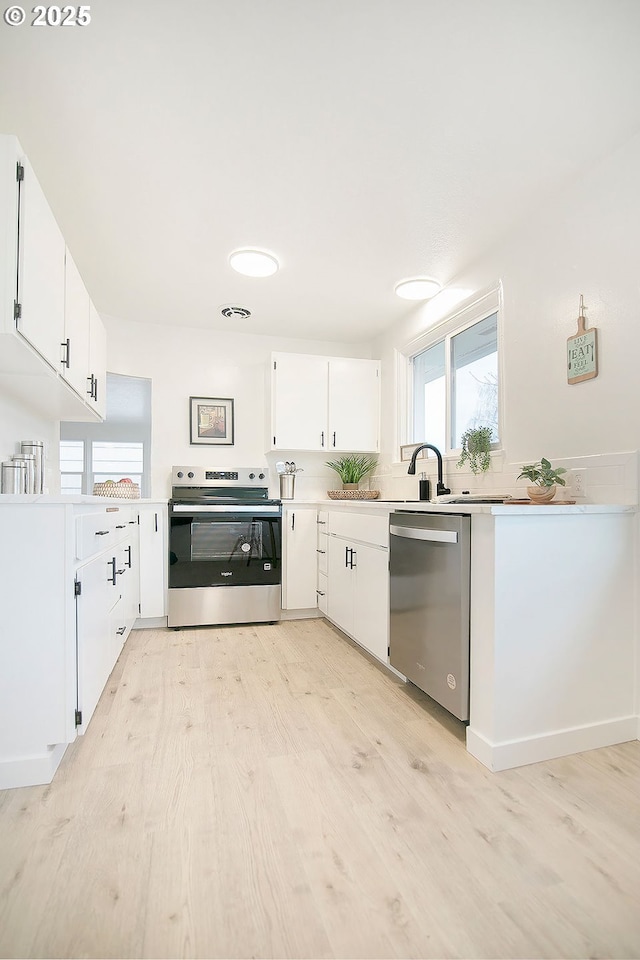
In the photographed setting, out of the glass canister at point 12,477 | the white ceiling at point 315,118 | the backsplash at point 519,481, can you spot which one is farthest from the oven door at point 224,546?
the white ceiling at point 315,118

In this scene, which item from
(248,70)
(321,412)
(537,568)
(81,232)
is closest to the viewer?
(248,70)

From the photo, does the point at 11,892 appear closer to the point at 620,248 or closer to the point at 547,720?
the point at 547,720

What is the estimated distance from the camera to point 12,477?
6.88 ft

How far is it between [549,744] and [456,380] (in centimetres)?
227

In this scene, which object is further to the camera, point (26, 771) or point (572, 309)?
point (572, 309)

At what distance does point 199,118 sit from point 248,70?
29 cm

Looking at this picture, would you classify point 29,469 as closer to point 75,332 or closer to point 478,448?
point 75,332

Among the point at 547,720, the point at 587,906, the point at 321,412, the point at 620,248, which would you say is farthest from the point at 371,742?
the point at 321,412

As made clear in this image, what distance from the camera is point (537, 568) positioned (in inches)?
68.8

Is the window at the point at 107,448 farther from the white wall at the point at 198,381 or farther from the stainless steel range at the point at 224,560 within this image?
the stainless steel range at the point at 224,560

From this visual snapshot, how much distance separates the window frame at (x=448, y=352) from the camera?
2713 mm

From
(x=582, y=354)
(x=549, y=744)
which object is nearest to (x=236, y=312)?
(x=582, y=354)

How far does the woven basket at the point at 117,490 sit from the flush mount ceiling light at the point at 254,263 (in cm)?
174

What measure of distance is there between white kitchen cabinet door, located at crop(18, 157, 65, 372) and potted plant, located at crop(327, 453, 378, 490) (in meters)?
2.56
